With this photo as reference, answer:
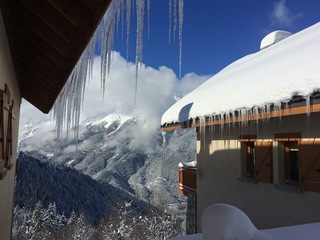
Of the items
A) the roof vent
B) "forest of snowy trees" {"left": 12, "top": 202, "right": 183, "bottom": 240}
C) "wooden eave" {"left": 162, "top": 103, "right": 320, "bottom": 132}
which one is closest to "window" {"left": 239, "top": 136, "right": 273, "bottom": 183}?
"wooden eave" {"left": 162, "top": 103, "right": 320, "bottom": 132}

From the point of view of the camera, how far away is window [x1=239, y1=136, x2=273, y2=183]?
19.5 ft

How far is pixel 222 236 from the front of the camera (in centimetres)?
132

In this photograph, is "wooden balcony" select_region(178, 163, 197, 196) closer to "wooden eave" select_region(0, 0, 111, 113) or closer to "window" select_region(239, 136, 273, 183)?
"window" select_region(239, 136, 273, 183)

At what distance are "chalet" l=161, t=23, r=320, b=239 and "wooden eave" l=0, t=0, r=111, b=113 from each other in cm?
261

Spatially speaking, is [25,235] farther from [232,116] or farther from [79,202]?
[232,116]

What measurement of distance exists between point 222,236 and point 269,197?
504cm

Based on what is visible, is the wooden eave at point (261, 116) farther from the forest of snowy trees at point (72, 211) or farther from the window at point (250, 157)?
the forest of snowy trees at point (72, 211)

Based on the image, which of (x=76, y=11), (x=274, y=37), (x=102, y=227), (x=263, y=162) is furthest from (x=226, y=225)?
(x=102, y=227)

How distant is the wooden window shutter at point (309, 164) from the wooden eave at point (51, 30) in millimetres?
3647

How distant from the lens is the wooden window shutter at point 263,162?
19.4 ft

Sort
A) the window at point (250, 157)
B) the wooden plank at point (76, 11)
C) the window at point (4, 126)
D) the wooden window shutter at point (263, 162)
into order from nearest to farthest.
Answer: the wooden plank at point (76, 11) < the window at point (4, 126) < the wooden window shutter at point (263, 162) < the window at point (250, 157)

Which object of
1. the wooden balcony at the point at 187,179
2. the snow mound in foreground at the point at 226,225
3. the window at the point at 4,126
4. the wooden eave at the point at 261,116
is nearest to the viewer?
the snow mound in foreground at the point at 226,225

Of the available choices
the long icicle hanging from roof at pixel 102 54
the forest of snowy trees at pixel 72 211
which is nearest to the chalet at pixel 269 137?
the long icicle hanging from roof at pixel 102 54

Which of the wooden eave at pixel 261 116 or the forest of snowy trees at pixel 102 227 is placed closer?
the wooden eave at pixel 261 116
